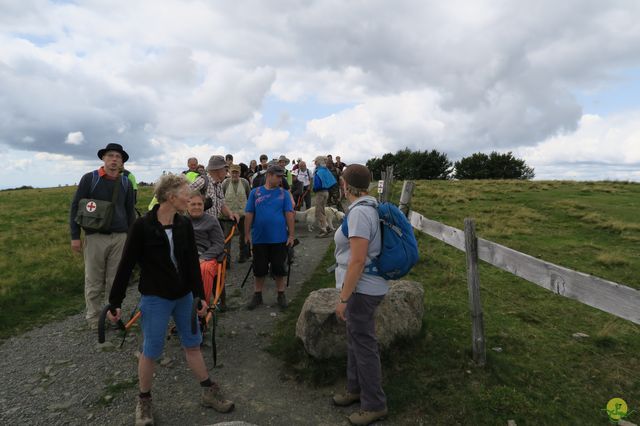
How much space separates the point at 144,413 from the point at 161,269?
1.54 m

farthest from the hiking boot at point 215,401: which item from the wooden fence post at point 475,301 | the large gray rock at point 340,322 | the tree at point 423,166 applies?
the tree at point 423,166

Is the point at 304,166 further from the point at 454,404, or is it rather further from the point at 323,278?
the point at 454,404

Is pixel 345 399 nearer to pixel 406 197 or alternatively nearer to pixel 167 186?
pixel 167 186

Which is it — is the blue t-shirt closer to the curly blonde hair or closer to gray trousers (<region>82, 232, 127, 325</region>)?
gray trousers (<region>82, 232, 127, 325</region>)

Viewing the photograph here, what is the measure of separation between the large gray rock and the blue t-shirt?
4.71ft

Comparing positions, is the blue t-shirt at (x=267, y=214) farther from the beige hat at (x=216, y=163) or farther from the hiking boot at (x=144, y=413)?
the hiking boot at (x=144, y=413)

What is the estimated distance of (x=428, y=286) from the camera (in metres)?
7.61

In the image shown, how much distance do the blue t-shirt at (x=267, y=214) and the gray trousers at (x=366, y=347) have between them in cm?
286

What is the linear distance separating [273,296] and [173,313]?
3.75m

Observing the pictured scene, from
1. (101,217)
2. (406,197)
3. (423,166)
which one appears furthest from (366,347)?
(423,166)

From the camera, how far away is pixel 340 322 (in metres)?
4.84

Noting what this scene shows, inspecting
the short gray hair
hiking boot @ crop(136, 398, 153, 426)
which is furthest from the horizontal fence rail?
hiking boot @ crop(136, 398, 153, 426)

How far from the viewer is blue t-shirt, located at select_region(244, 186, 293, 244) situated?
6277 mm

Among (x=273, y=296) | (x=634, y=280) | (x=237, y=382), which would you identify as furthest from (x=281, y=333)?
(x=634, y=280)
